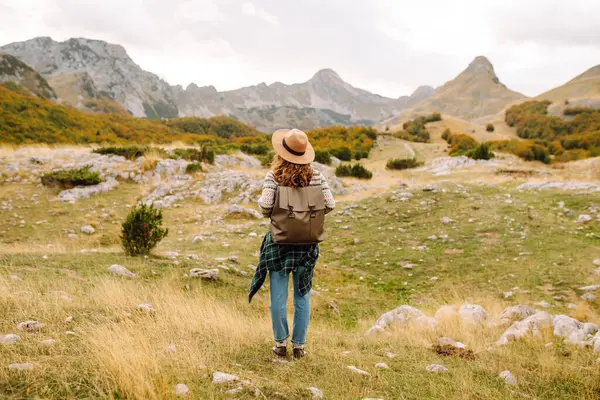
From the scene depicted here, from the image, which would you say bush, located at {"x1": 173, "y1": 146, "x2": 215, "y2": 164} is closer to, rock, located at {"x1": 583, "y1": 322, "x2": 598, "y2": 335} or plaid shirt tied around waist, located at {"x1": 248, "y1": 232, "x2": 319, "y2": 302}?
plaid shirt tied around waist, located at {"x1": 248, "y1": 232, "x2": 319, "y2": 302}

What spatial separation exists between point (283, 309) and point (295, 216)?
1.00m

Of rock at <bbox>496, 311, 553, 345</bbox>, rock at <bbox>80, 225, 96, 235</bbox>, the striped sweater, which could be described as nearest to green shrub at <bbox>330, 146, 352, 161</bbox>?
rock at <bbox>80, 225, 96, 235</bbox>

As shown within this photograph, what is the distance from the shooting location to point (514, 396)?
320 cm

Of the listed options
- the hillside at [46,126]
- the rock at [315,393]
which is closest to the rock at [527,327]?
the rock at [315,393]

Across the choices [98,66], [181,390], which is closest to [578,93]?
[181,390]

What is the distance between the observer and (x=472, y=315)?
560 centimetres

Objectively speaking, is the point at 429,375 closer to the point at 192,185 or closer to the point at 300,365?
the point at 300,365

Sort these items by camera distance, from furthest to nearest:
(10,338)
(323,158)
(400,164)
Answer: (400,164) < (323,158) < (10,338)

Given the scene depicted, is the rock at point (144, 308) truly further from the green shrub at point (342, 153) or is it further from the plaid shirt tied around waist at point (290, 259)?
the green shrub at point (342, 153)

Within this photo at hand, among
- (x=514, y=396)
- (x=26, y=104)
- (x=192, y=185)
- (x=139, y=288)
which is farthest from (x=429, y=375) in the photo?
(x=26, y=104)

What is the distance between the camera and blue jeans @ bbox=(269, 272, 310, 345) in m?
3.74

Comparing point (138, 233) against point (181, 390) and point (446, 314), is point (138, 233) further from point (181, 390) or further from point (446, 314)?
point (446, 314)

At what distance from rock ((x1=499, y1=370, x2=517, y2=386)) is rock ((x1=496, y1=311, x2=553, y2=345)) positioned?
1084 mm

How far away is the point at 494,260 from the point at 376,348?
593cm
